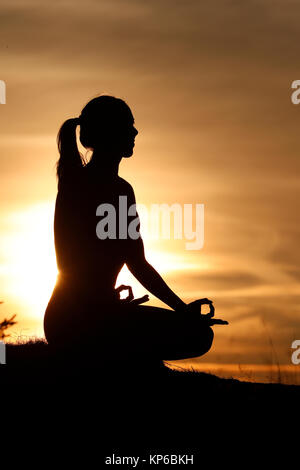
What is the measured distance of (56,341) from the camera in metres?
7.84

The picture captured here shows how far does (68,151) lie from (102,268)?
1035 mm

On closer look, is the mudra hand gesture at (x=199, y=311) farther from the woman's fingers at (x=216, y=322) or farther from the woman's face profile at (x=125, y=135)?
the woman's face profile at (x=125, y=135)

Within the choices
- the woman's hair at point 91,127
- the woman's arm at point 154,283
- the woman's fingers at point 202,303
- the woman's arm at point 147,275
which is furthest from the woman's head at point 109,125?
the woman's fingers at point 202,303

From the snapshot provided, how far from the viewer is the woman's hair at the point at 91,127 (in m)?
7.69

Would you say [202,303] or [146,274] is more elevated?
[146,274]

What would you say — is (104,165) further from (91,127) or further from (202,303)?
(202,303)

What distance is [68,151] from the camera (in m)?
7.70

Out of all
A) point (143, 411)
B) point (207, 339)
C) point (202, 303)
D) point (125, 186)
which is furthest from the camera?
point (143, 411)

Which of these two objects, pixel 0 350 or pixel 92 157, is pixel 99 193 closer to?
pixel 92 157

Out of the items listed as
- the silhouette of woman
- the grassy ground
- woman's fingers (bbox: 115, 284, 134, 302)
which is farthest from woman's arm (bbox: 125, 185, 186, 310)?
the grassy ground

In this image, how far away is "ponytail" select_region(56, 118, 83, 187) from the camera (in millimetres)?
7676

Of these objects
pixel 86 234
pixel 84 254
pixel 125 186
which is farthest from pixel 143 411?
pixel 125 186
